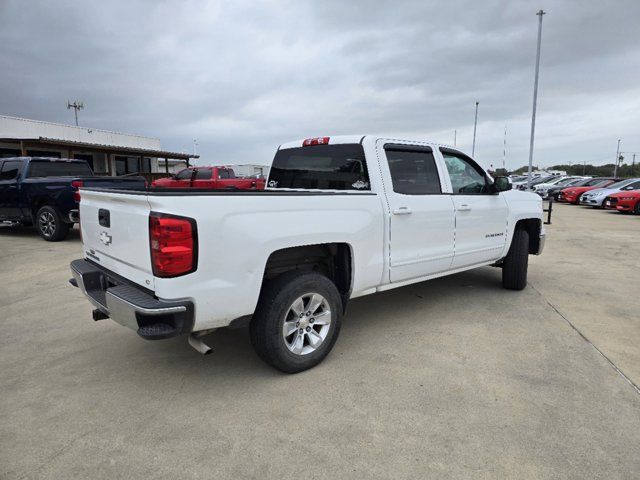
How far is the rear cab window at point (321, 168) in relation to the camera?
3.95 meters

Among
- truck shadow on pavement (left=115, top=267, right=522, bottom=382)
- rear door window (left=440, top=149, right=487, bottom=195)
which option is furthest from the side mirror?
truck shadow on pavement (left=115, top=267, right=522, bottom=382)

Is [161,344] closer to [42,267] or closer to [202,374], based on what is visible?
[202,374]

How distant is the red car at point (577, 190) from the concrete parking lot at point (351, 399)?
68.2ft

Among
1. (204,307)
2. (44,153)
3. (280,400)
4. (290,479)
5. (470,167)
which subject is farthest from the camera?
(44,153)

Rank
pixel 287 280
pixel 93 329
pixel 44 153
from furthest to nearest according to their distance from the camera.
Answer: pixel 44 153
pixel 93 329
pixel 287 280

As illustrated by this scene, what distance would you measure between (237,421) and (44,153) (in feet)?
87.5

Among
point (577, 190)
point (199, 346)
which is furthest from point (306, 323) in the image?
point (577, 190)

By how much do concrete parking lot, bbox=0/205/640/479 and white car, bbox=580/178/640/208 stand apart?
17806 millimetres

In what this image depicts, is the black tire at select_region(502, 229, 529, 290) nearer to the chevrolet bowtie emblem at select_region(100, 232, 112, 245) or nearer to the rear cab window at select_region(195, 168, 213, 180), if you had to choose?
the chevrolet bowtie emblem at select_region(100, 232, 112, 245)

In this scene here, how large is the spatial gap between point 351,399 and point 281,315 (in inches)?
29.5

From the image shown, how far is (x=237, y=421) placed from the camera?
8.82 feet

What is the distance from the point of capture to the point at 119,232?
9.66 feet

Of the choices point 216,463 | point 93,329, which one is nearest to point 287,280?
point 216,463

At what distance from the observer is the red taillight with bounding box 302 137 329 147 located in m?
4.28
